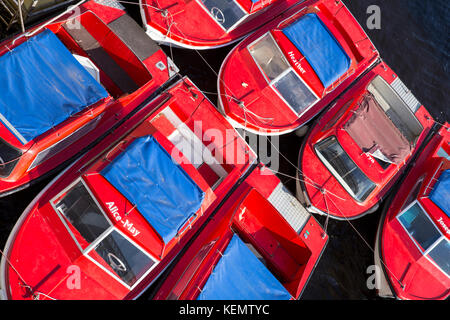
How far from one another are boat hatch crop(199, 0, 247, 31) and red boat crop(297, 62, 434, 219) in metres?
3.38

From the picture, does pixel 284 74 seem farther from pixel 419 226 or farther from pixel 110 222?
pixel 110 222

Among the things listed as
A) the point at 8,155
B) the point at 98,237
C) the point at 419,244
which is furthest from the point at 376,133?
the point at 8,155

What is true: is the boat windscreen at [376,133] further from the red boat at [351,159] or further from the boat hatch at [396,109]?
the boat hatch at [396,109]

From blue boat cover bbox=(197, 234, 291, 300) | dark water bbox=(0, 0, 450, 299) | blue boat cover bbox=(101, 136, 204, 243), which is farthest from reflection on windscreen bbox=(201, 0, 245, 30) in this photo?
blue boat cover bbox=(197, 234, 291, 300)

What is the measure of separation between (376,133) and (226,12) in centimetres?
488

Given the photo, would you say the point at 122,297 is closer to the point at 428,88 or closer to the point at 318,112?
the point at 318,112

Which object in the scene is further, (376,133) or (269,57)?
(269,57)

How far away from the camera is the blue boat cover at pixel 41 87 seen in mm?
6602

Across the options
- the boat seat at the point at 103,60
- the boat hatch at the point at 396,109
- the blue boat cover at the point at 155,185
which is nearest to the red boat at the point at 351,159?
the boat hatch at the point at 396,109

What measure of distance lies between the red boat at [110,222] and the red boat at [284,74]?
223 cm

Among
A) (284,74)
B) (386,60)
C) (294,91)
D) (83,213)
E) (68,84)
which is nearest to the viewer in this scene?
(83,213)

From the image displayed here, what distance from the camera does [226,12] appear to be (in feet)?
30.5

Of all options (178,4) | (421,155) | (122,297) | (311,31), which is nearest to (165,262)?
(122,297)

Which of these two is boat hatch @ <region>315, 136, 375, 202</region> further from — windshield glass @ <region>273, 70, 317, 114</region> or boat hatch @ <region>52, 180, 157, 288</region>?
boat hatch @ <region>52, 180, 157, 288</region>
